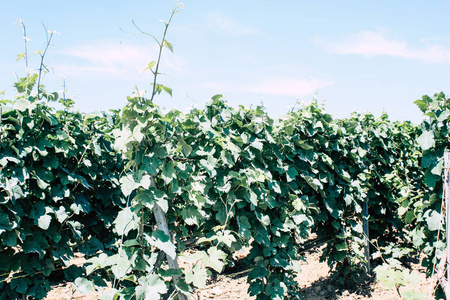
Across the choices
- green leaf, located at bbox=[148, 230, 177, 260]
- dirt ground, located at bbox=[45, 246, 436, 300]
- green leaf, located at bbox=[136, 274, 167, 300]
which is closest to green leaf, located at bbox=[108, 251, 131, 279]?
green leaf, located at bbox=[136, 274, 167, 300]

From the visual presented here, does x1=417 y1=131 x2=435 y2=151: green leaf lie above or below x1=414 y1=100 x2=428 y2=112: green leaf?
below

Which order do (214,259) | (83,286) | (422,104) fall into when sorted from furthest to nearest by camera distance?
(422,104) < (83,286) < (214,259)

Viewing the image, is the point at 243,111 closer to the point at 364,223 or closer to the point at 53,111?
the point at 53,111

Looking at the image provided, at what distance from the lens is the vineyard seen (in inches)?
100

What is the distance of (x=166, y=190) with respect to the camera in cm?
274

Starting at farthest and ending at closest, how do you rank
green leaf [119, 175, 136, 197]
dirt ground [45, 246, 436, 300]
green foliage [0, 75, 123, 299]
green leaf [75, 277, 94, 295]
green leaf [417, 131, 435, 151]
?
dirt ground [45, 246, 436, 300]
green leaf [417, 131, 435, 151]
green leaf [75, 277, 94, 295]
green foliage [0, 75, 123, 299]
green leaf [119, 175, 136, 197]

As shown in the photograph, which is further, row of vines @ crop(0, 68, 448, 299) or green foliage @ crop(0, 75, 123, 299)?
green foliage @ crop(0, 75, 123, 299)

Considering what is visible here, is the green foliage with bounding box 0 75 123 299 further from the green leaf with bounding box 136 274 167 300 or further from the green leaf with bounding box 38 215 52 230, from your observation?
the green leaf with bounding box 136 274 167 300

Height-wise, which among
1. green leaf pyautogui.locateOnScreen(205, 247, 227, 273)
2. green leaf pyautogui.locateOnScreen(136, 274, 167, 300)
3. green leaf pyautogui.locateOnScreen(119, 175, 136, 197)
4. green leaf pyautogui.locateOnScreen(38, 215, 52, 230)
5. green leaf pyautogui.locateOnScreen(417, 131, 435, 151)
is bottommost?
green leaf pyautogui.locateOnScreen(136, 274, 167, 300)

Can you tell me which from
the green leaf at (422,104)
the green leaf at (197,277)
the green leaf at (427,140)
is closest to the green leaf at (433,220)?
the green leaf at (427,140)

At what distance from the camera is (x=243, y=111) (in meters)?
3.59

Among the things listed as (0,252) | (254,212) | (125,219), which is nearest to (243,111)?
(254,212)

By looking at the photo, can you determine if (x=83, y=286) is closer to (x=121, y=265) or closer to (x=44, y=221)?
(x=44, y=221)

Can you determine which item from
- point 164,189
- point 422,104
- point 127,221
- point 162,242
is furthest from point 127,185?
point 422,104
